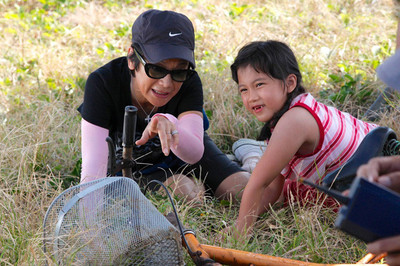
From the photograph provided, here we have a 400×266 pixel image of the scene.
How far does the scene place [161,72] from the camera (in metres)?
2.71

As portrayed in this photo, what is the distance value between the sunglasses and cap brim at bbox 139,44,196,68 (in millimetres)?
34

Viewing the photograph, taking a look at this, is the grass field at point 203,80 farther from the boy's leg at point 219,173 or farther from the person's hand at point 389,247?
the person's hand at point 389,247

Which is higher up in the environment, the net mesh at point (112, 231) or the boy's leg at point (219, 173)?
the net mesh at point (112, 231)

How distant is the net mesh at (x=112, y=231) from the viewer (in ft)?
6.35

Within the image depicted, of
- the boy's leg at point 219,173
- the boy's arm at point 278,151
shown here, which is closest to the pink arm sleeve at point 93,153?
the boy's leg at point 219,173

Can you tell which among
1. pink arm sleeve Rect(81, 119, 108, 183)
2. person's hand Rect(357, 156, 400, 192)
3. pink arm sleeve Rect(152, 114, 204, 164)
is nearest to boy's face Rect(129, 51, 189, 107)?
pink arm sleeve Rect(152, 114, 204, 164)

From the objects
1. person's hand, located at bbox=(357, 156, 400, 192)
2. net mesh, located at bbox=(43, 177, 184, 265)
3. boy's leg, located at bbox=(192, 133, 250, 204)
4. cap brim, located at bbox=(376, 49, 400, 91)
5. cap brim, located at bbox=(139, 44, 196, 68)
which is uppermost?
cap brim, located at bbox=(376, 49, 400, 91)

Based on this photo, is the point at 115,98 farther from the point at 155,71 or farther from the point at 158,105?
the point at 155,71

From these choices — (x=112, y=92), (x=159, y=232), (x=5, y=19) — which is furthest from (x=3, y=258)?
(x=5, y=19)

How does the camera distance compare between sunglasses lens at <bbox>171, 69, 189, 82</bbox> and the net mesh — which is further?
sunglasses lens at <bbox>171, 69, 189, 82</bbox>

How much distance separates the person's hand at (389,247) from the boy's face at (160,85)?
1651mm

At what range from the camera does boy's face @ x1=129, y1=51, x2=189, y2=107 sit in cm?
274

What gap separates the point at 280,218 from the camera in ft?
8.77

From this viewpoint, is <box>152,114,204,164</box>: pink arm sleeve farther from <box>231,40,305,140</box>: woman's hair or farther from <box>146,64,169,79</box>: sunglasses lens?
<box>231,40,305,140</box>: woman's hair
